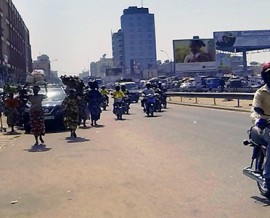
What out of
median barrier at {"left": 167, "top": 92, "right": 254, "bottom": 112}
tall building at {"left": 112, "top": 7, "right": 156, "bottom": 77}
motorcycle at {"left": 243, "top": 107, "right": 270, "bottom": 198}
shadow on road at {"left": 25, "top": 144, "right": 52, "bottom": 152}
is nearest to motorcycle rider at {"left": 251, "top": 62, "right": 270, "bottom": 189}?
motorcycle at {"left": 243, "top": 107, "right": 270, "bottom": 198}

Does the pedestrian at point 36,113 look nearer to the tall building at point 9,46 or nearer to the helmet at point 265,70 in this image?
the helmet at point 265,70

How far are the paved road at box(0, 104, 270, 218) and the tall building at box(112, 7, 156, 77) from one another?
157m

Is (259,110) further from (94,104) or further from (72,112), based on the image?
(94,104)

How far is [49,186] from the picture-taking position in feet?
30.8

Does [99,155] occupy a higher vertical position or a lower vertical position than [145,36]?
lower

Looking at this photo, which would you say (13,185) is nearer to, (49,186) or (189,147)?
(49,186)

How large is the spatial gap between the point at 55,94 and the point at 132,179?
15.0 m

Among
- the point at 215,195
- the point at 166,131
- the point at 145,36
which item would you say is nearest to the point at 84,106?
the point at 166,131

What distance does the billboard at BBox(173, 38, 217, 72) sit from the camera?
78562 millimetres

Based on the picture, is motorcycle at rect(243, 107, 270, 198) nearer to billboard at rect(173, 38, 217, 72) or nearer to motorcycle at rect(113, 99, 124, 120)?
motorcycle at rect(113, 99, 124, 120)

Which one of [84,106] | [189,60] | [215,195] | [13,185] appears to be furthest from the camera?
[189,60]

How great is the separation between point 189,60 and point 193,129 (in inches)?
2395

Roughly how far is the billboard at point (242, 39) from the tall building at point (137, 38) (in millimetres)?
90183

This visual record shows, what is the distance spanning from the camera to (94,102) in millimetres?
23219
